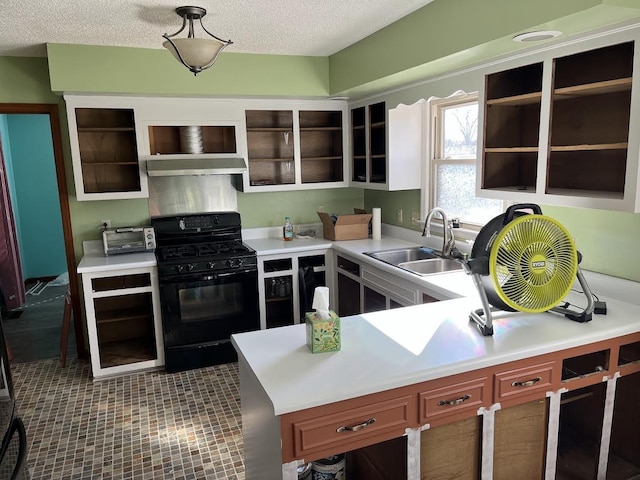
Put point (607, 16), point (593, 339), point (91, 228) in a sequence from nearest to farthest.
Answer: point (607, 16), point (593, 339), point (91, 228)

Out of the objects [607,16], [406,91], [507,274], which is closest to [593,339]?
[507,274]

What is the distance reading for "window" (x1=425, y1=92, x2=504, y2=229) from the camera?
339cm

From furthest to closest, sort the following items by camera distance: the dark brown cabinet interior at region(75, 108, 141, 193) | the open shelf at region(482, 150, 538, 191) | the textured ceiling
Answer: the dark brown cabinet interior at region(75, 108, 141, 193) < the open shelf at region(482, 150, 538, 191) < the textured ceiling

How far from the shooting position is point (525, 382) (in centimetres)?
190

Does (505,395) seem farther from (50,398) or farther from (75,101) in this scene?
(75,101)

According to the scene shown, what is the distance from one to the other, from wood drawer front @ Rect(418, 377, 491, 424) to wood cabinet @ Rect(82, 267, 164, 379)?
2.52 metres

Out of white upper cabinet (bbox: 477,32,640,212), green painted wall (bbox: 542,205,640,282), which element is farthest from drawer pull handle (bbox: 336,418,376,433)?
green painted wall (bbox: 542,205,640,282)

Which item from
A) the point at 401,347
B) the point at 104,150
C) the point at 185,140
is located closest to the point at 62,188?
the point at 104,150

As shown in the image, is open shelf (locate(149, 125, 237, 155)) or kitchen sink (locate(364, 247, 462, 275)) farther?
open shelf (locate(149, 125, 237, 155))

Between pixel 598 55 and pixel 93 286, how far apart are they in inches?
137

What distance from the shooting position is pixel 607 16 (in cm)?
183

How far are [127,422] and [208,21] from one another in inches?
98.8

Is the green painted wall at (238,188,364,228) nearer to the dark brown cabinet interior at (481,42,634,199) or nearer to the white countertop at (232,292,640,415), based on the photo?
the dark brown cabinet interior at (481,42,634,199)

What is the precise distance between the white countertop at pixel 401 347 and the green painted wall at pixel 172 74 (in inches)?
93.3
